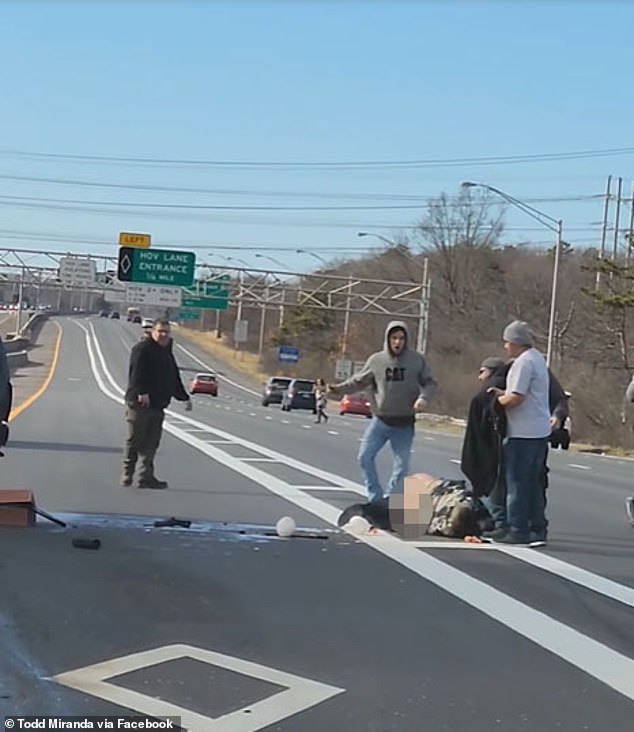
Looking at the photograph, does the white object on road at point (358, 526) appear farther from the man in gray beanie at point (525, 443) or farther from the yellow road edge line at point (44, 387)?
the yellow road edge line at point (44, 387)

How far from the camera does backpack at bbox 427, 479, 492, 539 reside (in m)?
10.7

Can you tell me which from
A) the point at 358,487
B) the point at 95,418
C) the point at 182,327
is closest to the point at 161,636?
the point at 358,487

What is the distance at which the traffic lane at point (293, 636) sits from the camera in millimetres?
5531

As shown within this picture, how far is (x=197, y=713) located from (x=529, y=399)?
5838 millimetres

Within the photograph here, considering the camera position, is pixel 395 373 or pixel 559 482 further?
pixel 559 482

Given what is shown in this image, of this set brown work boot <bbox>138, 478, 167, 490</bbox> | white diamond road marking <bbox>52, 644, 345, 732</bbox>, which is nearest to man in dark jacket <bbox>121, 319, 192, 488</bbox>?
brown work boot <bbox>138, 478, 167, 490</bbox>

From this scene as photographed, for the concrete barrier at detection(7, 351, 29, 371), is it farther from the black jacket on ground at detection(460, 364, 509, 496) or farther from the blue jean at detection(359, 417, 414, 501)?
the black jacket on ground at detection(460, 364, 509, 496)

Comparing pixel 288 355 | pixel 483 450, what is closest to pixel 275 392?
pixel 288 355

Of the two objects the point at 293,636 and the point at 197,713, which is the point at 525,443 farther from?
the point at 197,713

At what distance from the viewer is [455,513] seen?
1075 centimetres

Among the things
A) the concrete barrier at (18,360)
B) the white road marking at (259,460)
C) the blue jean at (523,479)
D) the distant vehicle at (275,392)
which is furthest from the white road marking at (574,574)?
the concrete barrier at (18,360)

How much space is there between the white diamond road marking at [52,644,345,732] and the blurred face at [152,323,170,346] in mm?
7755

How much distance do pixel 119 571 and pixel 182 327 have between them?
146211mm

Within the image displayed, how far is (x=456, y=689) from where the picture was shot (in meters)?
5.89
